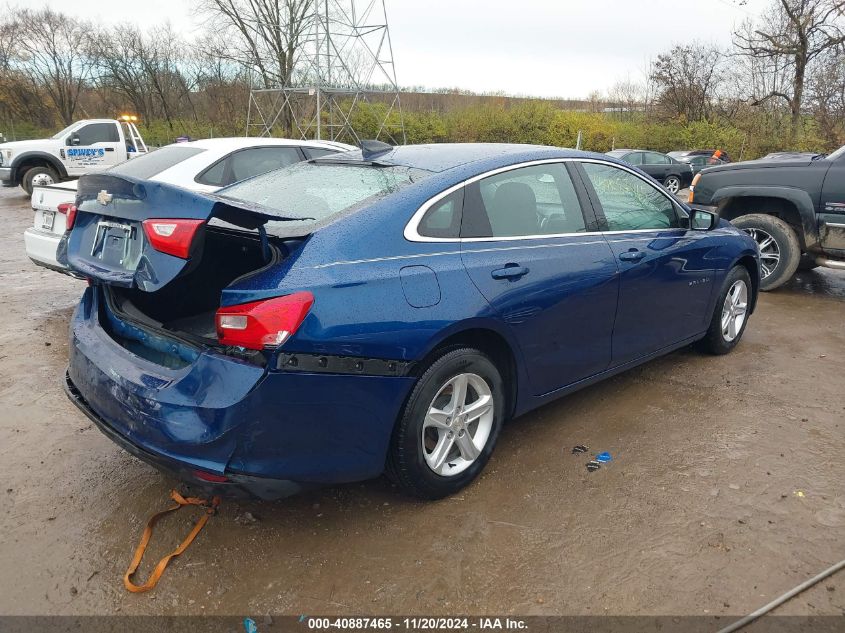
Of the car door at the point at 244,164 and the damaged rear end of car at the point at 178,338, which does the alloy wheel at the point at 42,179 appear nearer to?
the car door at the point at 244,164

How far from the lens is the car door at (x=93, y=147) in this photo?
15.2 meters

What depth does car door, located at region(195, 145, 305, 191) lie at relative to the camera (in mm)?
6160

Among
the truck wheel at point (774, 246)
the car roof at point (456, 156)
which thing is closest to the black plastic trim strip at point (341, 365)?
the car roof at point (456, 156)

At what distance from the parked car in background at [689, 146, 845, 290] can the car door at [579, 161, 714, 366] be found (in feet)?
10.0

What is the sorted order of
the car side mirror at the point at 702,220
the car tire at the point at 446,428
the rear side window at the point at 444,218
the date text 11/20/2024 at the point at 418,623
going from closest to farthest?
the date text 11/20/2024 at the point at 418,623, the car tire at the point at 446,428, the rear side window at the point at 444,218, the car side mirror at the point at 702,220

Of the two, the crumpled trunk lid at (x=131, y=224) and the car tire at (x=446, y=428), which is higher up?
the crumpled trunk lid at (x=131, y=224)

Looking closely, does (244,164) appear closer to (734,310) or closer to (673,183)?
Result: (734,310)

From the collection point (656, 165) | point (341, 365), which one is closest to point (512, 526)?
point (341, 365)

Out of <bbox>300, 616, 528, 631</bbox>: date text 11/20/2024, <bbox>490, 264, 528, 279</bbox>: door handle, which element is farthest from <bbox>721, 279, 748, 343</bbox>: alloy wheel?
<bbox>300, 616, 528, 631</bbox>: date text 11/20/2024

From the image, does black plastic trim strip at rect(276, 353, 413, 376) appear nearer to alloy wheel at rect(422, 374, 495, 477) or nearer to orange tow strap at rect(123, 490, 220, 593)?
alloy wheel at rect(422, 374, 495, 477)

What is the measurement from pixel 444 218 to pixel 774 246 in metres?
5.58

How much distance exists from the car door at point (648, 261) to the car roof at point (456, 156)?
12.3 inches

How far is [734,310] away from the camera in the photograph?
4902 mm

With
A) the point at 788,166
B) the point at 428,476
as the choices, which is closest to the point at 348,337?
the point at 428,476
